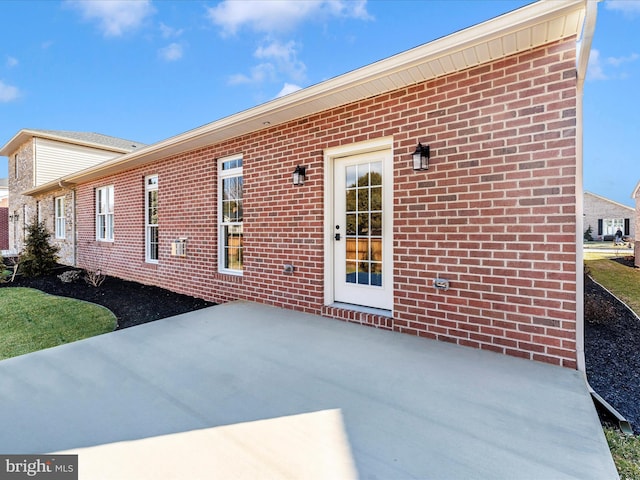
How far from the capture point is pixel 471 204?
332 centimetres

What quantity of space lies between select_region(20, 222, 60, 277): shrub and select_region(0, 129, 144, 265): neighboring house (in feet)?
6.67

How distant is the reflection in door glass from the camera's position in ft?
→ 13.9

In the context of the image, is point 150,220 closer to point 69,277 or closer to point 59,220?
point 69,277

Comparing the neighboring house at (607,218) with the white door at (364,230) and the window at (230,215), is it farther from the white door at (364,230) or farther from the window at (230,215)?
the window at (230,215)

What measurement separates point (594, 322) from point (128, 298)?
8.38 m

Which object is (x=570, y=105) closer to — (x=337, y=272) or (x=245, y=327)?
(x=337, y=272)

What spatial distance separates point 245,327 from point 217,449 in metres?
2.34

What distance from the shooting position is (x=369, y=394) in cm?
236

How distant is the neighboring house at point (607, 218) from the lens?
3431 cm

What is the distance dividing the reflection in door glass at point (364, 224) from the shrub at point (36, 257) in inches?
421

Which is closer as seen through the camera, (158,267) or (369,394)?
(369,394)

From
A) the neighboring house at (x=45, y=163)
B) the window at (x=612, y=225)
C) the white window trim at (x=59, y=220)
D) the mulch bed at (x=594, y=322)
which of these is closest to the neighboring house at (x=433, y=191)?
the mulch bed at (x=594, y=322)

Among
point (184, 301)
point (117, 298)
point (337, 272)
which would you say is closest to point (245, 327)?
point (337, 272)

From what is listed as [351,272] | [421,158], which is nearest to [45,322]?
[351,272]
